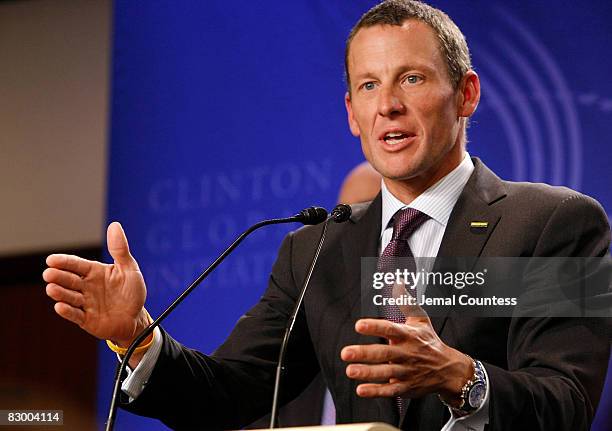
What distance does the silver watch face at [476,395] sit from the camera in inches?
70.9

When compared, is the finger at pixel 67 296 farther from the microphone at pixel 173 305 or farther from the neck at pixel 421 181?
the neck at pixel 421 181

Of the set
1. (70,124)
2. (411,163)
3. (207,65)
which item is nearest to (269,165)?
(207,65)

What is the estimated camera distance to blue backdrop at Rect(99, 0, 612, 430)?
3402mm

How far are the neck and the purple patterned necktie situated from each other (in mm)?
67

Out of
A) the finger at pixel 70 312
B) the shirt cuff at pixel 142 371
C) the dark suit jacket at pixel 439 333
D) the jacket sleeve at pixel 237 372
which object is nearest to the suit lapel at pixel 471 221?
the dark suit jacket at pixel 439 333

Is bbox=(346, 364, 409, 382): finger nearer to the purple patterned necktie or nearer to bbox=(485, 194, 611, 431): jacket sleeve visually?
bbox=(485, 194, 611, 431): jacket sleeve

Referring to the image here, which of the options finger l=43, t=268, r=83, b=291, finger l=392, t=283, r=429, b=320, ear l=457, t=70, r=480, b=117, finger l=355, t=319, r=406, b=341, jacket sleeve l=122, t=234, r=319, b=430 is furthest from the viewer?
ear l=457, t=70, r=480, b=117

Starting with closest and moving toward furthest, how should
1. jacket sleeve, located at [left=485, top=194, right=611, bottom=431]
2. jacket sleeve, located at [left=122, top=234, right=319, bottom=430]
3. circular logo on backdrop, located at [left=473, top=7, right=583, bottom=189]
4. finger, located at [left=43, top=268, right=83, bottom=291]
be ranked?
jacket sleeve, located at [left=485, top=194, right=611, bottom=431] → finger, located at [left=43, top=268, right=83, bottom=291] → jacket sleeve, located at [left=122, top=234, right=319, bottom=430] → circular logo on backdrop, located at [left=473, top=7, right=583, bottom=189]

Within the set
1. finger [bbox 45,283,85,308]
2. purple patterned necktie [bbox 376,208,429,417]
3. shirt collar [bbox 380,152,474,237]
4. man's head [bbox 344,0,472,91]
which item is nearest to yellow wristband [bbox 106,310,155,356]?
finger [bbox 45,283,85,308]

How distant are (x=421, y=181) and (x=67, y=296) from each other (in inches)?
36.6

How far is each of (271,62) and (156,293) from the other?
1093 millimetres

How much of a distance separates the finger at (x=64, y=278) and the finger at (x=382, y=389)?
0.68 m

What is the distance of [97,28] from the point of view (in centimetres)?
547

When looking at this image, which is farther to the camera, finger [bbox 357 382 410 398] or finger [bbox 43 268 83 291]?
finger [bbox 43 268 83 291]
